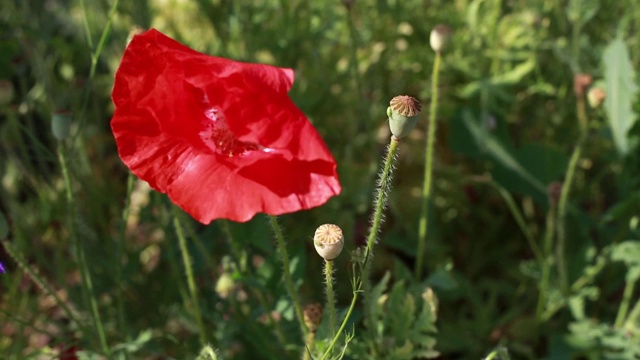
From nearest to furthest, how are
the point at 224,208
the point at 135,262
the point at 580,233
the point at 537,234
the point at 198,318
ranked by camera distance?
the point at 224,208 < the point at 198,318 < the point at 135,262 < the point at 580,233 < the point at 537,234

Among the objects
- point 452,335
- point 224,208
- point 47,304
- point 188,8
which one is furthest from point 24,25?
point 452,335

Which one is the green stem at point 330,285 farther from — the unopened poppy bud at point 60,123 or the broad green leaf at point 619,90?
the broad green leaf at point 619,90

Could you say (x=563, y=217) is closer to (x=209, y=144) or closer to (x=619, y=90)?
(x=619, y=90)

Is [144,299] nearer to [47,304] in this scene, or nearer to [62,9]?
[47,304]

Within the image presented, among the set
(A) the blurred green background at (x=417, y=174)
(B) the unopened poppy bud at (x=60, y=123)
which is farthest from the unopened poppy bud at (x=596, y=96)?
(B) the unopened poppy bud at (x=60, y=123)

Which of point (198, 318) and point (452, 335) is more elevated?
point (198, 318)

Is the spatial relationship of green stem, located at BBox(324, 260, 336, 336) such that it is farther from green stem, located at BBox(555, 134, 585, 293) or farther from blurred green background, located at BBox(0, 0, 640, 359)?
green stem, located at BBox(555, 134, 585, 293)

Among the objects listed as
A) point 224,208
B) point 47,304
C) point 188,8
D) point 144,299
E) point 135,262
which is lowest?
point 47,304
